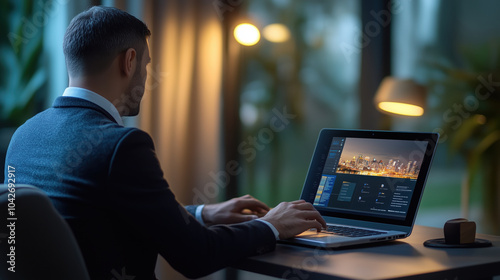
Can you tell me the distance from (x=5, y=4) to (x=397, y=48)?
1685 millimetres

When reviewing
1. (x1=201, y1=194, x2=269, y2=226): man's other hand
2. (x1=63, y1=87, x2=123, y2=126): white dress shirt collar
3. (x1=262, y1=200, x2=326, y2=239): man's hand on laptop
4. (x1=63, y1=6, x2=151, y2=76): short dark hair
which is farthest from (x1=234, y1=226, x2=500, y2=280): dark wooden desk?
(x1=63, y1=6, x2=151, y2=76): short dark hair

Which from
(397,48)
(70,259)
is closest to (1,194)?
(70,259)

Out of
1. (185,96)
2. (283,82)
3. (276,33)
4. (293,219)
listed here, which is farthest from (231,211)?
(276,33)

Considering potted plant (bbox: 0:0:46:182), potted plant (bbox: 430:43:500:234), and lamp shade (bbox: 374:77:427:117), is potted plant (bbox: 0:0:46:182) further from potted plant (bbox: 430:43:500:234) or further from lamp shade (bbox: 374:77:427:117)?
potted plant (bbox: 430:43:500:234)

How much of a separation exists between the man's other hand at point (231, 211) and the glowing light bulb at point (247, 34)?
1500mm

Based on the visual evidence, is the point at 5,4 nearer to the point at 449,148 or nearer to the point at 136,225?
the point at 136,225

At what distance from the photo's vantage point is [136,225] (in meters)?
1.23

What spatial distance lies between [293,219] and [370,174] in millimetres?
341

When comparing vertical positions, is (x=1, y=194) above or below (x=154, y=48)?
below

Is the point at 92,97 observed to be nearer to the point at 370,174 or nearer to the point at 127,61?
the point at 127,61

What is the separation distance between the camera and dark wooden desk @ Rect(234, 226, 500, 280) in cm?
117

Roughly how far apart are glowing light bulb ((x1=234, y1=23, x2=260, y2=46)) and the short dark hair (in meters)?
1.70

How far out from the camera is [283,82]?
312 cm

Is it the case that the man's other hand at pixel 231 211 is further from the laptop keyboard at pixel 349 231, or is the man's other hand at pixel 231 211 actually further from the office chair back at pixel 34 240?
the office chair back at pixel 34 240
